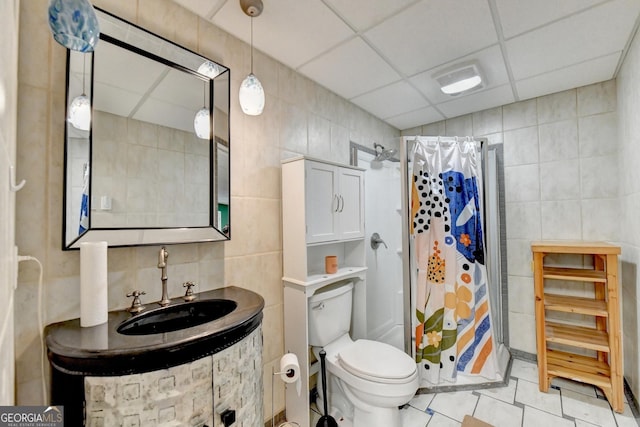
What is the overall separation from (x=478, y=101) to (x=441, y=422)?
8.21ft

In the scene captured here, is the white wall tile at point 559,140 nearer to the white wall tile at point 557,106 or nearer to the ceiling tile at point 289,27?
the white wall tile at point 557,106

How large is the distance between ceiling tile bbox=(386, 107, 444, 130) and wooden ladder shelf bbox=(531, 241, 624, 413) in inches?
58.3


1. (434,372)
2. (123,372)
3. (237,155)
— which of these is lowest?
(434,372)

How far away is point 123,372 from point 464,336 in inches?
82.8

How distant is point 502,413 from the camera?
182 cm

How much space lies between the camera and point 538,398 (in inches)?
77.4

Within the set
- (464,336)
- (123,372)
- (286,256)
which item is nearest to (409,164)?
(286,256)

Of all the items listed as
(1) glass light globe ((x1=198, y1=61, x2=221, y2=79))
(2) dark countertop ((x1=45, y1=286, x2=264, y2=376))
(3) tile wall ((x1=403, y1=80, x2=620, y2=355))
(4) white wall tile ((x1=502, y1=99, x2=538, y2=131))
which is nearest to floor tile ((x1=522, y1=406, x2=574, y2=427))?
(3) tile wall ((x1=403, y1=80, x2=620, y2=355))

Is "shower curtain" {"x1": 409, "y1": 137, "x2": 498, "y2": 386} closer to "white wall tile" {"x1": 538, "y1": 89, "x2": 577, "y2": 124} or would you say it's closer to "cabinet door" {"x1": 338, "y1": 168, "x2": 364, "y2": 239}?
"cabinet door" {"x1": 338, "y1": 168, "x2": 364, "y2": 239}

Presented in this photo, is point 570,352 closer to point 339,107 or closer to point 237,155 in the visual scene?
point 339,107

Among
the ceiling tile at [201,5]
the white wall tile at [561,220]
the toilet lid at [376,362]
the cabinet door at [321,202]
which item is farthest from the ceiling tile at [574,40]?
the toilet lid at [376,362]

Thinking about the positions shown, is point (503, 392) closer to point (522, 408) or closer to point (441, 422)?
point (522, 408)

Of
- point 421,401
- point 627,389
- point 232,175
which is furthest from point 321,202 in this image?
point 627,389

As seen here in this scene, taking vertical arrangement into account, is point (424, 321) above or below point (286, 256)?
below
